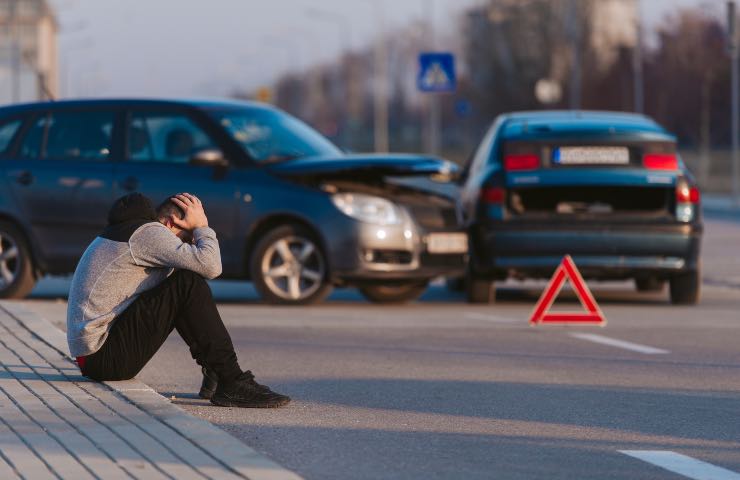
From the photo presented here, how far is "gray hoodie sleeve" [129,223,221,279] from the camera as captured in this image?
821cm

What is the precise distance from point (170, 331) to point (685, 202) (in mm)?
7071

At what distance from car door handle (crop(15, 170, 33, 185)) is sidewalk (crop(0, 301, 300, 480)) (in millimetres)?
5783

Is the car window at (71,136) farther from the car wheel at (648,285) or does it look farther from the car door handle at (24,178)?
the car wheel at (648,285)

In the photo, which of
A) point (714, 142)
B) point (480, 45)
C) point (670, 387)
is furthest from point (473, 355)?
point (480, 45)

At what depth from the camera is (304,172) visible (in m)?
14.3

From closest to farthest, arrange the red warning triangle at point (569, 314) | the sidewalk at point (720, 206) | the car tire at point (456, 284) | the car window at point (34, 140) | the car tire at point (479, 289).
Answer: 1. the red warning triangle at point (569, 314)
2. the car tire at point (479, 289)
3. the car window at point (34, 140)
4. the car tire at point (456, 284)
5. the sidewalk at point (720, 206)

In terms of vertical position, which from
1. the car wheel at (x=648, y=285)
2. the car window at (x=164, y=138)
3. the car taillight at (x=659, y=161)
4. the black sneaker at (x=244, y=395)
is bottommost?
the car wheel at (x=648, y=285)

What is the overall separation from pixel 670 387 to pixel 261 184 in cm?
580

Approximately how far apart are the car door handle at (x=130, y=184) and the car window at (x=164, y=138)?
22cm

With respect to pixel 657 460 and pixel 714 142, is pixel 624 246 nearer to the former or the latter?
pixel 657 460

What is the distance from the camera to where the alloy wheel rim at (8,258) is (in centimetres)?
1487

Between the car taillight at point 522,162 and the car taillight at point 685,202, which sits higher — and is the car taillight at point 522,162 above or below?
above

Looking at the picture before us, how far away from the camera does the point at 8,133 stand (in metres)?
15.2

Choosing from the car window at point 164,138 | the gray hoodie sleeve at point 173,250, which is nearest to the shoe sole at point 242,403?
the gray hoodie sleeve at point 173,250
